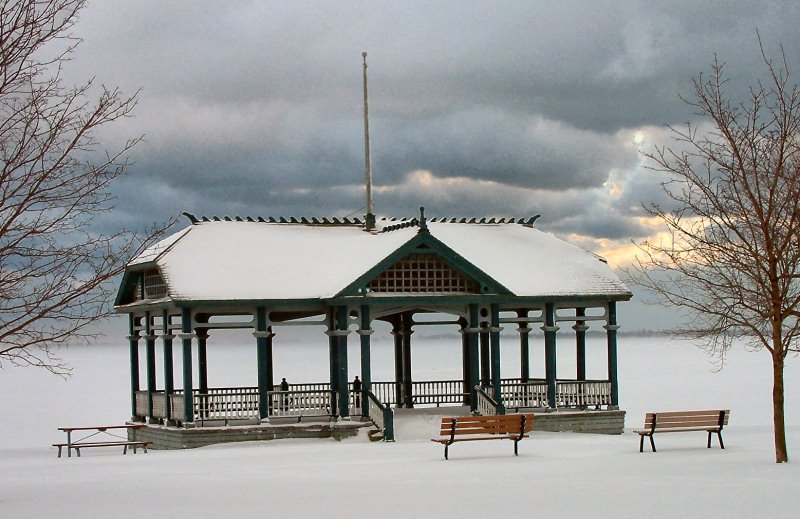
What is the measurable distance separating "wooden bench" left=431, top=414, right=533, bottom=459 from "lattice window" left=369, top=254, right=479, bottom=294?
6.74 metres

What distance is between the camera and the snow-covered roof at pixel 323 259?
32.2m

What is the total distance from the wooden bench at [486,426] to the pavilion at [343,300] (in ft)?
17.2

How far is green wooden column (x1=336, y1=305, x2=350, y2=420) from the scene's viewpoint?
32.4m

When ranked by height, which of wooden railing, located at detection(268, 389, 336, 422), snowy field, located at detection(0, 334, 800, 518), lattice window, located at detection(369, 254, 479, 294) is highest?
lattice window, located at detection(369, 254, 479, 294)

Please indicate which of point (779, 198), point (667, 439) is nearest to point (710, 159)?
point (779, 198)

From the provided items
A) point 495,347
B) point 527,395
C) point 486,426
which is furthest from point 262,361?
point 486,426

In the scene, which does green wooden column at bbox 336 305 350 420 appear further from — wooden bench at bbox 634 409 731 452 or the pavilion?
wooden bench at bbox 634 409 731 452

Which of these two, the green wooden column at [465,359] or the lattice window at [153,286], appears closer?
the lattice window at [153,286]

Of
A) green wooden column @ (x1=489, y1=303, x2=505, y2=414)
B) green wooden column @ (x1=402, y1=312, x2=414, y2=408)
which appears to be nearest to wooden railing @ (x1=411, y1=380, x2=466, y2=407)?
green wooden column @ (x1=402, y1=312, x2=414, y2=408)

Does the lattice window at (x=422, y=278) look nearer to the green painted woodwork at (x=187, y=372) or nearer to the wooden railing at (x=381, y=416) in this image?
the wooden railing at (x=381, y=416)

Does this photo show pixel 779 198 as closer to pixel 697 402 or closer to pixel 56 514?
pixel 56 514

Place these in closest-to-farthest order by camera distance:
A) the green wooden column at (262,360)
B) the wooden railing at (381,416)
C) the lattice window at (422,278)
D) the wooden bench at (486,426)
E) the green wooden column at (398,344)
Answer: the wooden bench at (486,426) < the wooden railing at (381,416) < the green wooden column at (262,360) < the lattice window at (422,278) < the green wooden column at (398,344)

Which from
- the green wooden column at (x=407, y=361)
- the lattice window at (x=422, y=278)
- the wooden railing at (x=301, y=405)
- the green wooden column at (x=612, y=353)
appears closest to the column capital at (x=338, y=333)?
the lattice window at (x=422, y=278)

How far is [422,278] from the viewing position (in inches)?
1302
